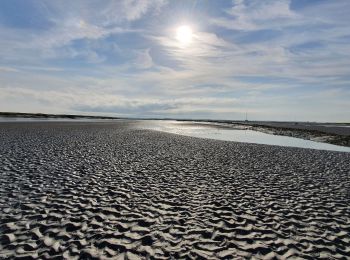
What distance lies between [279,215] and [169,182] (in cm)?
775

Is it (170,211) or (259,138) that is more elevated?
(259,138)

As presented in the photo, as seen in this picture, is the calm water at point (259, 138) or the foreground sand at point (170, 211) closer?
the foreground sand at point (170, 211)

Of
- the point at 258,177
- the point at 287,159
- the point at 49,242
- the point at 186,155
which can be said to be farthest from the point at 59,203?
the point at 287,159

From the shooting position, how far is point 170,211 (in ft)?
44.3

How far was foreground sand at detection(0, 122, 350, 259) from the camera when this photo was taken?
9.79 m

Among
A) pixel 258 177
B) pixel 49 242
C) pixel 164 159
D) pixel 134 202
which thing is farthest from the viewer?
pixel 164 159

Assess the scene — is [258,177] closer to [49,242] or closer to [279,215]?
[279,215]

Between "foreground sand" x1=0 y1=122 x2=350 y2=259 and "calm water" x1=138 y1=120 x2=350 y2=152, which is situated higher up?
"calm water" x1=138 y1=120 x2=350 y2=152

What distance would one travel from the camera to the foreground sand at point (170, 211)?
32.1 feet

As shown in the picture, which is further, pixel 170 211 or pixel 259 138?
pixel 259 138

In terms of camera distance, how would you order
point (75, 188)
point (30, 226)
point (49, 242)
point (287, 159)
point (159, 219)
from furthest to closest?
point (287, 159), point (75, 188), point (159, 219), point (30, 226), point (49, 242)

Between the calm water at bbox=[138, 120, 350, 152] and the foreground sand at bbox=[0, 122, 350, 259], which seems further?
the calm water at bbox=[138, 120, 350, 152]

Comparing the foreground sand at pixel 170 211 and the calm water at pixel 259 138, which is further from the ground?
the calm water at pixel 259 138

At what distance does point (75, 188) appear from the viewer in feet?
55.3
